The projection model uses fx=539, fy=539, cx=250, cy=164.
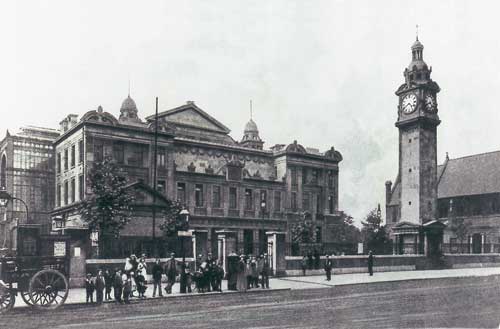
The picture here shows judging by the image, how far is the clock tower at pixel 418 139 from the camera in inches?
1738

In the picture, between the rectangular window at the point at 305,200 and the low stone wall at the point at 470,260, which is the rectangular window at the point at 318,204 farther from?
the low stone wall at the point at 470,260

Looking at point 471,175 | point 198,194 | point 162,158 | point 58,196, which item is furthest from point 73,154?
point 471,175

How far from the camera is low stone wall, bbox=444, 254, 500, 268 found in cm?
4059

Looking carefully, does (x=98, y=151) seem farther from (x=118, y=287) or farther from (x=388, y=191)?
(x=388, y=191)

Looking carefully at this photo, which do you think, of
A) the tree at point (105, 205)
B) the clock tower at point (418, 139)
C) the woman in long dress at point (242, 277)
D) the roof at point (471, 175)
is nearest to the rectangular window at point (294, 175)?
the clock tower at point (418, 139)

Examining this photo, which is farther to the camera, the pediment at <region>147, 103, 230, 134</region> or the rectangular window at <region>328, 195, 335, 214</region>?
the rectangular window at <region>328, 195, 335, 214</region>

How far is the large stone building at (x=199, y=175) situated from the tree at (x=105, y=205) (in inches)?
102

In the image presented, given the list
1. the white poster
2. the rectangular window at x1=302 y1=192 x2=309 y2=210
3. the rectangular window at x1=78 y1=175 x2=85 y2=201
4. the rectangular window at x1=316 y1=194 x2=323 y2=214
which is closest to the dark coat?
the white poster

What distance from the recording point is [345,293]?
832 inches

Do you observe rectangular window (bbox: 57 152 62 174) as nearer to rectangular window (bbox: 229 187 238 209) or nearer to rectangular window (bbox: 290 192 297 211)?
rectangular window (bbox: 229 187 238 209)

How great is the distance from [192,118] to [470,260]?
30.8 metres

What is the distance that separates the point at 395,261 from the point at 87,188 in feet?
78.2

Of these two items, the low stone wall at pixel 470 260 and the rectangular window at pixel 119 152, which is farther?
the rectangular window at pixel 119 152

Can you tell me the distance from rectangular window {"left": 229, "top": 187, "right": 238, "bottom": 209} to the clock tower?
52.9ft
